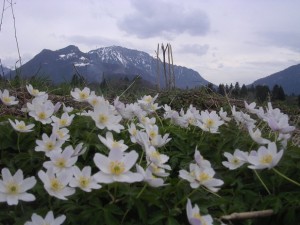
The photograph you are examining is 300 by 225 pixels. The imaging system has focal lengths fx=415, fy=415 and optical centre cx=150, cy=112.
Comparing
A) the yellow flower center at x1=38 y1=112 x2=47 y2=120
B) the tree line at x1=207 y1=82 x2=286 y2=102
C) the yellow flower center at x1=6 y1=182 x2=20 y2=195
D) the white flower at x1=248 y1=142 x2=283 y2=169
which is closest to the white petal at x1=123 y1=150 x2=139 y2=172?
the yellow flower center at x1=6 y1=182 x2=20 y2=195

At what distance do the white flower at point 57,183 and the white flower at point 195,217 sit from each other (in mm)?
464

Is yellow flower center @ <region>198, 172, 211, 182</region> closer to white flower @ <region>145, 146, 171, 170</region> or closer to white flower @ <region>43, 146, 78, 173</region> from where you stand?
white flower @ <region>145, 146, 171, 170</region>

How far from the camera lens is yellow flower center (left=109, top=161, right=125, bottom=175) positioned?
5.42 ft

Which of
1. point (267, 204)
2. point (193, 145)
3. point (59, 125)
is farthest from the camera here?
point (193, 145)

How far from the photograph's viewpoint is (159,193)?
1774mm

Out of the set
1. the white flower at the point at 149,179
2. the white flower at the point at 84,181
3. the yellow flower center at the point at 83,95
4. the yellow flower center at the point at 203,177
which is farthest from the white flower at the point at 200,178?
the yellow flower center at the point at 83,95

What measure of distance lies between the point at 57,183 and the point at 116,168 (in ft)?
0.80

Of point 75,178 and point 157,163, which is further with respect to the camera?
point 157,163

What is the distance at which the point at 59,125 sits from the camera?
7.66 ft

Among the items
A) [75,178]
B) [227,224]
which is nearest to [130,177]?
[75,178]

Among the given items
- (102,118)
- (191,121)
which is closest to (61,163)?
(102,118)

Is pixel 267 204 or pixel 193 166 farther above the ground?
pixel 193 166

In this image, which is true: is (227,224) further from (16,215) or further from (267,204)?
(16,215)

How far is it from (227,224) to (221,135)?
0.91m
